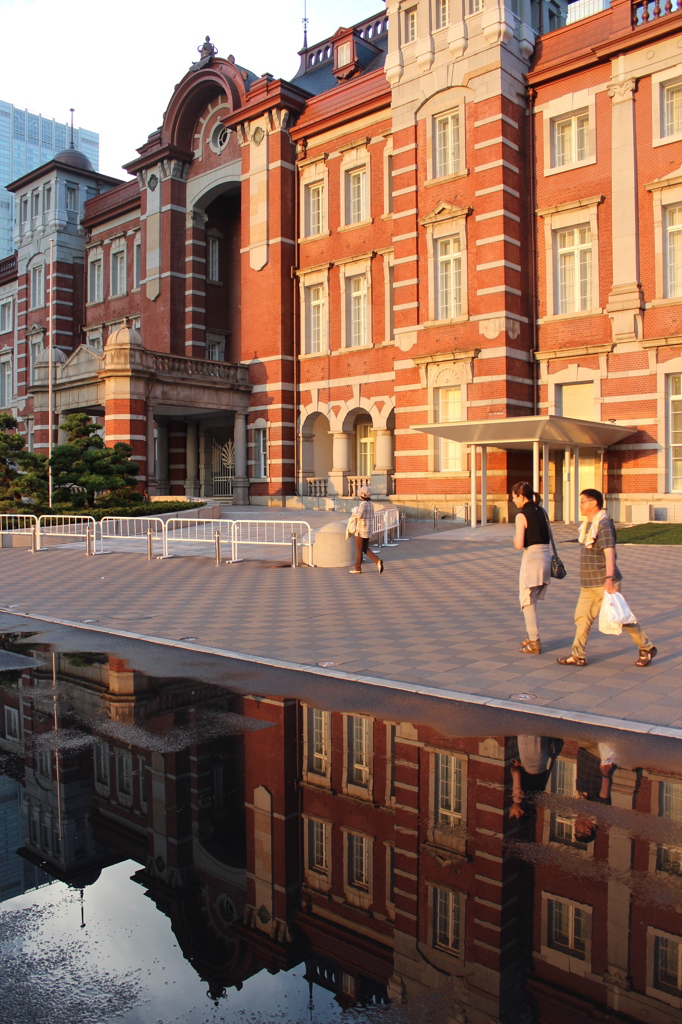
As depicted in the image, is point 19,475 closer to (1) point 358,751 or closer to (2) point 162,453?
(2) point 162,453

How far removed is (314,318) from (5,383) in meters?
27.3

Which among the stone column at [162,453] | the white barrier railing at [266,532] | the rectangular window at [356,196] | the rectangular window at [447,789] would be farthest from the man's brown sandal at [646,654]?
the stone column at [162,453]

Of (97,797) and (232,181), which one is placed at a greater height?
(232,181)

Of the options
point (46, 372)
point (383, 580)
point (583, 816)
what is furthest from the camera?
point (46, 372)

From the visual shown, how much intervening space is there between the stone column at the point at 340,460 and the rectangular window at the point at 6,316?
96.3ft

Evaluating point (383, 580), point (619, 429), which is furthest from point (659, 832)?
point (619, 429)

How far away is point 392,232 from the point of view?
28.9 metres

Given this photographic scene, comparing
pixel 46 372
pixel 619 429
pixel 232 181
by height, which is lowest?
pixel 619 429

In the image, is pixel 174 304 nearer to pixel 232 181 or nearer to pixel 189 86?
pixel 232 181

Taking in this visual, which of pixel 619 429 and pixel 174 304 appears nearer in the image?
pixel 619 429

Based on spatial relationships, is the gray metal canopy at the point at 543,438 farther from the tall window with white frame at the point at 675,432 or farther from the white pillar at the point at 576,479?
the tall window with white frame at the point at 675,432

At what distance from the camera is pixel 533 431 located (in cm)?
2009

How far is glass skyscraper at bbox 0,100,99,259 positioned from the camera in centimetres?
13412

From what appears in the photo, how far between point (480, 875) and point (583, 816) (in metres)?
0.88
